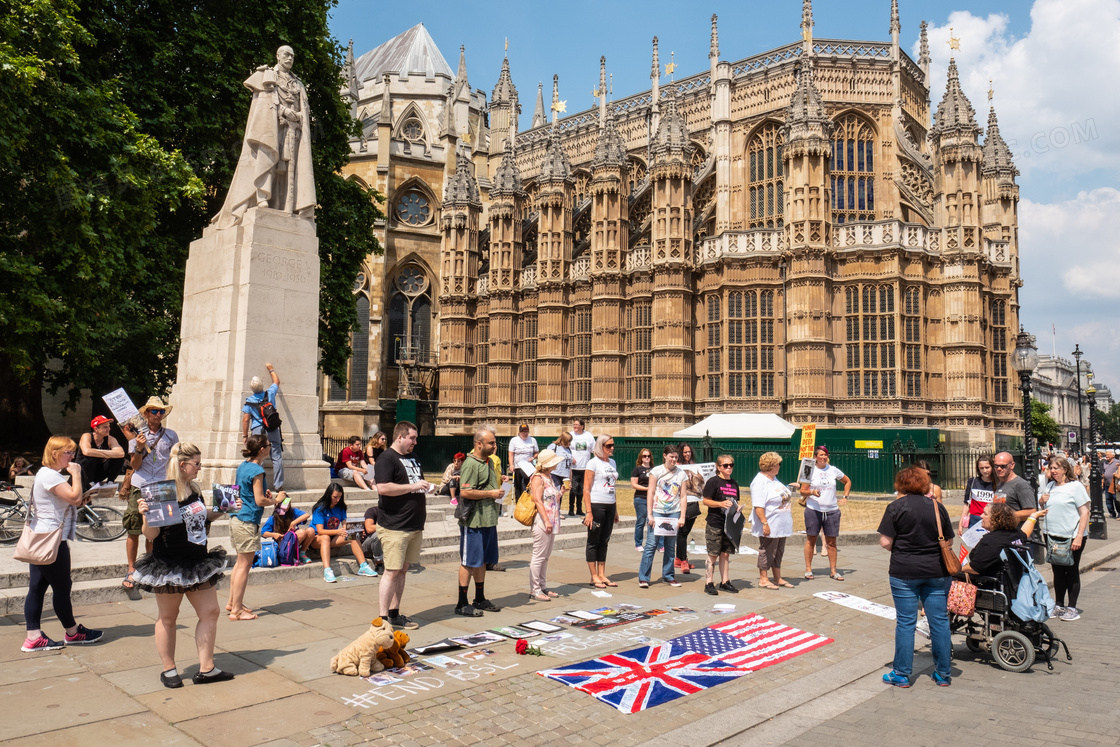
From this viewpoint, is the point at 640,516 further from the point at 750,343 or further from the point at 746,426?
the point at 750,343

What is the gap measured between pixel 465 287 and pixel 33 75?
29.9m

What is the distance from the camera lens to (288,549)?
905 cm

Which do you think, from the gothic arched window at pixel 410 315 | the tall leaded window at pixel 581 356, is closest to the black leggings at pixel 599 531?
the tall leaded window at pixel 581 356

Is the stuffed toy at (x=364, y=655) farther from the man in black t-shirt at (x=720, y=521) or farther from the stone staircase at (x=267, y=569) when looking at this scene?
the man in black t-shirt at (x=720, y=521)

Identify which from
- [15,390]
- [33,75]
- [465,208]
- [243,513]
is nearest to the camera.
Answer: [243,513]

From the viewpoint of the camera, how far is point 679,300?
31859mm

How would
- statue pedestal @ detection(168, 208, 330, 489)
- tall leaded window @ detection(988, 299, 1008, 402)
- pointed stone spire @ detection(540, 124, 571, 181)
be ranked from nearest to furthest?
1. statue pedestal @ detection(168, 208, 330, 489)
2. tall leaded window @ detection(988, 299, 1008, 402)
3. pointed stone spire @ detection(540, 124, 571, 181)

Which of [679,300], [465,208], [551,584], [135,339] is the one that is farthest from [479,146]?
[551,584]

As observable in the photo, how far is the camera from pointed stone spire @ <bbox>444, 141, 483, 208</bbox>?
41.0 metres

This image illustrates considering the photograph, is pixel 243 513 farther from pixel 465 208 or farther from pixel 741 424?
pixel 465 208

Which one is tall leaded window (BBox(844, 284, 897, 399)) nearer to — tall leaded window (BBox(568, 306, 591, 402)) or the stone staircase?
tall leaded window (BBox(568, 306, 591, 402))

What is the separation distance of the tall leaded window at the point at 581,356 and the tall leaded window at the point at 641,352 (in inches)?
101

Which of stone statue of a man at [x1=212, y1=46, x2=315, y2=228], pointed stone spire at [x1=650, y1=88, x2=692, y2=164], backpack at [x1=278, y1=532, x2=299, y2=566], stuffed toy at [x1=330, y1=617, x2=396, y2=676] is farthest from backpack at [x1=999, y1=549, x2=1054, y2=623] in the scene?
pointed stone spire at [x1=650, y1=88, x2=692, y2=164]

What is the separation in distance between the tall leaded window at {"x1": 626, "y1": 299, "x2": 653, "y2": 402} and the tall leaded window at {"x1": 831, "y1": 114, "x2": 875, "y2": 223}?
8.68 meters
